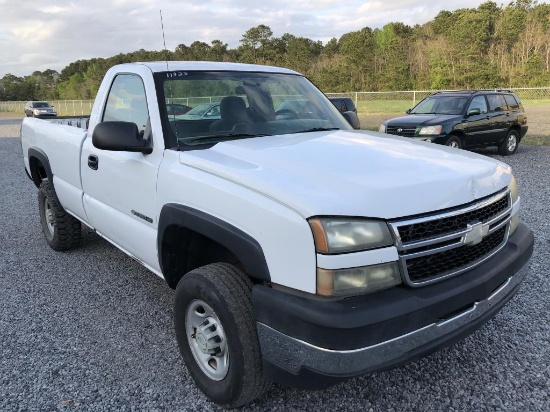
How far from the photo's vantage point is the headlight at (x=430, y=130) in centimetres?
1091

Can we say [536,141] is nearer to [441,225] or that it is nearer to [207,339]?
[441,225]

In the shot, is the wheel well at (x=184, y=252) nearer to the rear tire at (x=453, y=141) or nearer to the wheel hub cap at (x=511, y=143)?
the rear tire at (x=453, y=141)

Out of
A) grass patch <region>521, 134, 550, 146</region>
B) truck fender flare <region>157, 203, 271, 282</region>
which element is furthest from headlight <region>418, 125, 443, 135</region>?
truck fender flare <region>157, 203, 271, 282</region>

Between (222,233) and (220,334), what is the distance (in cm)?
55

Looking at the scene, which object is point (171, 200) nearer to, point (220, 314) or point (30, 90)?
point (220, 314)

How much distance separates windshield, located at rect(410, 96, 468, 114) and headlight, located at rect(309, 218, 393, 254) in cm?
1064

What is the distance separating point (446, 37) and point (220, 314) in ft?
202

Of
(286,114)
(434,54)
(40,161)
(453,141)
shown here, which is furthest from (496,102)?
(434,54)

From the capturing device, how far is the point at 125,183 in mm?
3342

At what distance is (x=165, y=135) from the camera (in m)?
3.03

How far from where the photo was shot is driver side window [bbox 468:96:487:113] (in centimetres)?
1190

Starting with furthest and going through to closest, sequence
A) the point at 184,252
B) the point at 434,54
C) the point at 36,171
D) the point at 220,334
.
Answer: the point at 434,54 < the point at 36,171 < the point at 184,252 < the point at 220,334

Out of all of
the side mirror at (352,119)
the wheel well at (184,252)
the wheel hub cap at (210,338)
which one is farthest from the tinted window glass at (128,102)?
the side mirror at (352,119)

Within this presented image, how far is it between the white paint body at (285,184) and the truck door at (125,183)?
1 centimetres
